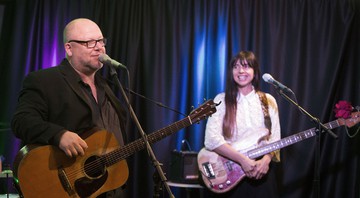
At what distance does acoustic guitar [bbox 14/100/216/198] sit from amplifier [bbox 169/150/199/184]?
135 cm

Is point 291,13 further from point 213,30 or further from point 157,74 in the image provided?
point 157,74

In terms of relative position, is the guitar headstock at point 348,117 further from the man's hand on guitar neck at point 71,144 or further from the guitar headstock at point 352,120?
the man's hand on guitar neck at point 71,144

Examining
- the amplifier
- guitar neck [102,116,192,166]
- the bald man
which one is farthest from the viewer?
the amplifier

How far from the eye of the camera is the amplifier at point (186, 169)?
415 cm

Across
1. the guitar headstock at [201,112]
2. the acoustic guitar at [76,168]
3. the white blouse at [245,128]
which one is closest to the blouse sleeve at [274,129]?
the white blouse at [245,128]

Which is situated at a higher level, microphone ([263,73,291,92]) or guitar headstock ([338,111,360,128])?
microphone ([263,73,291,92])

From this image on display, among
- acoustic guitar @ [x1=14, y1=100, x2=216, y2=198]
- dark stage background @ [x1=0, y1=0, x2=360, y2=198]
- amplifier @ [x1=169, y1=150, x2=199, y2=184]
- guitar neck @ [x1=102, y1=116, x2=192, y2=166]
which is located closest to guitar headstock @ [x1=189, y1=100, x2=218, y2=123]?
acoustic guitar @ [x1=14, y1=100, x2=216, y2=198]

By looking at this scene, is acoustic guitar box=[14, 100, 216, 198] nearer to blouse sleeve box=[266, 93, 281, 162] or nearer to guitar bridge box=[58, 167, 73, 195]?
guitar bridge box=[58, 167, 73, 195]

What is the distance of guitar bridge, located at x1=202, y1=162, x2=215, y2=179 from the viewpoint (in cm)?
376

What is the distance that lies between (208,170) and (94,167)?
1.33 metres

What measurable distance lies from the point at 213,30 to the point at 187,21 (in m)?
0.30

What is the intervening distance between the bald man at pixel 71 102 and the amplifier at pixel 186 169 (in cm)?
121

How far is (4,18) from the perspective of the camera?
185 inches

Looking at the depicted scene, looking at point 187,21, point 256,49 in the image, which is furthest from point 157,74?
point 256,49
